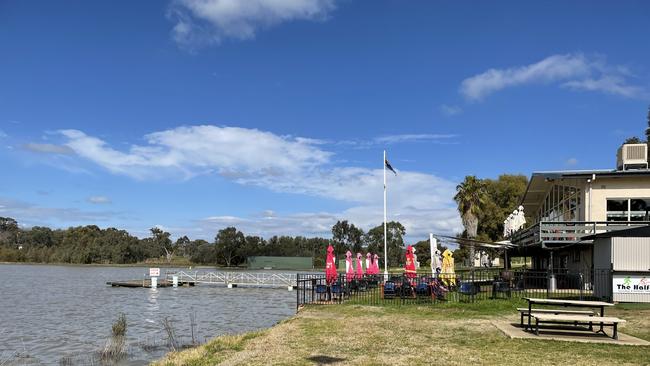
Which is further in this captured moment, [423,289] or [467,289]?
[423,289]

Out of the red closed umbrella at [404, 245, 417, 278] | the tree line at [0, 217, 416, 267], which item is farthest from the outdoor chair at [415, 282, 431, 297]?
the tree line at [0, 217, 416, 267]

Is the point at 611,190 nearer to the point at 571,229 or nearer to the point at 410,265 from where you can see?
the point at 571,229

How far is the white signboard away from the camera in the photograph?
57.9 feet

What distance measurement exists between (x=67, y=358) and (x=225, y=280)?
4358cm

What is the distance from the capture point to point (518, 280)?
23578mm

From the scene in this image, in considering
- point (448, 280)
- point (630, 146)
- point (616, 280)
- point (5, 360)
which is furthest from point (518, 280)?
point (5, 360)

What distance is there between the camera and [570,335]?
11922 mm

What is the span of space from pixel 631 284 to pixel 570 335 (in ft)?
24.1

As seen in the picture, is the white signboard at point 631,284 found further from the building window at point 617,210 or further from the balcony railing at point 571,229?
the building window at point 617,210

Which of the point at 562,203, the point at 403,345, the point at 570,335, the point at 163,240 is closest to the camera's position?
the point at 403,345

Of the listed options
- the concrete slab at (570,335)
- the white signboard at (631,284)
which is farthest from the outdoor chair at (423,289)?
the concrete slab at (570,335)

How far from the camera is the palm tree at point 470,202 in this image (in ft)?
169

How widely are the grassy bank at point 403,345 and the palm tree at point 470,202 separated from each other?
35733mm

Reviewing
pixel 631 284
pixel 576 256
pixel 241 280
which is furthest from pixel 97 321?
pixel 241 280
